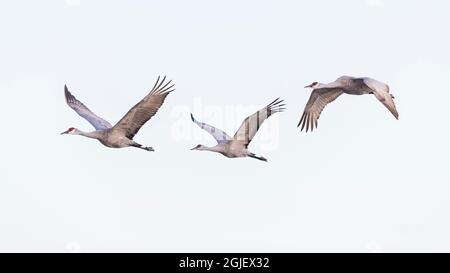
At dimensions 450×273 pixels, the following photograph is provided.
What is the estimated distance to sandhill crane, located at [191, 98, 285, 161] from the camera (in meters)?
21.0

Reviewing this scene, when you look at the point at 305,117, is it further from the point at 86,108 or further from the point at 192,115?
the point at 86,108

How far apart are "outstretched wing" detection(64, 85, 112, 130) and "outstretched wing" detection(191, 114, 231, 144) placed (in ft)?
6.81

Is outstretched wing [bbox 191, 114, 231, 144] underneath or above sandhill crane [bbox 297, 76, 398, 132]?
underneath

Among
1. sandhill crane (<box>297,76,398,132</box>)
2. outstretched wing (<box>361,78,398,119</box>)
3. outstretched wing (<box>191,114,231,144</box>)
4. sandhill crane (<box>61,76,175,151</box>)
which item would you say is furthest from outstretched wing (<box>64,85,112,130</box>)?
outstretched wing (<box>361,78,398,119</box>)

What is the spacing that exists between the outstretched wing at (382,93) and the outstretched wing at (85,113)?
575 centimetres

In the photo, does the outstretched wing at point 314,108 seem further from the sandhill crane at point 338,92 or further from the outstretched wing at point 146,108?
the outstretched wing at point 146,108

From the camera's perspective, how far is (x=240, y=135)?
2112 centimetres

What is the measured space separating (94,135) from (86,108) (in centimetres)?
187

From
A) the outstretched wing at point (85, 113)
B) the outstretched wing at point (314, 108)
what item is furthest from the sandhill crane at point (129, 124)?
the outstretched wing at point (314, 108)

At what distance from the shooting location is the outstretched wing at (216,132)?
21.5 m

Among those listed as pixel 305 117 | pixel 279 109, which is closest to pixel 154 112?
pixel 279 109

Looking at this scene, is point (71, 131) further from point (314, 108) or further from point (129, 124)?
point (314, 108)

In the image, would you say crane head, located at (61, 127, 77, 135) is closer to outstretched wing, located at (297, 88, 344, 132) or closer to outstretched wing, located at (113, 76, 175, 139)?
outstretched wing, located at (113, 76, 175, 139)

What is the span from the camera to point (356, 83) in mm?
22547
